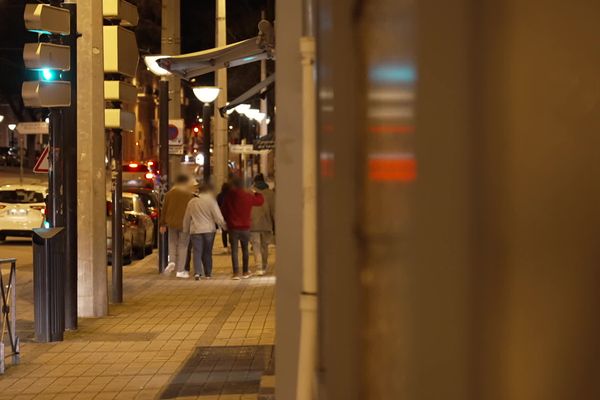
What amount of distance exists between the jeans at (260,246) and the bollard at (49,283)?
7.33 meters

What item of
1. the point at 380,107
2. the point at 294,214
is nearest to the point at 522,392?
the point at 380,107

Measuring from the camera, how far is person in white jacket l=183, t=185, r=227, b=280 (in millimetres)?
17375

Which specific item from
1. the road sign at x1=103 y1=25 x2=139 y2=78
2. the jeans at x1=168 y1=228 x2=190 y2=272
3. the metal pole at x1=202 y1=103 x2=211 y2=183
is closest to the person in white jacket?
the jeans at x1=168 y1=228 x2=190 y2=272

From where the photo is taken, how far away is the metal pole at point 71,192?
38.0ft

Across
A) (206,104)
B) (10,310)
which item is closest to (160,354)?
(10,310)

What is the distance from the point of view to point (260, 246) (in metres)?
18.4

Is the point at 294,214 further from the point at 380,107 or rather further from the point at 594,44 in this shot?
the point at 594,44

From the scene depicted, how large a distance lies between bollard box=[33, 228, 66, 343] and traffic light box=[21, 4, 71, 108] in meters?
1.44

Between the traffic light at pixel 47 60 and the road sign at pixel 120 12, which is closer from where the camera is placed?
the traffic light at pixel 47 60

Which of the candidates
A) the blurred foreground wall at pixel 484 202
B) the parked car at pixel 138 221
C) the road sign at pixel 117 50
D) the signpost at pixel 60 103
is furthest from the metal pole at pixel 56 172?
the parked car at pixel 138 221

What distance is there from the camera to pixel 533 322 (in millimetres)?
1828

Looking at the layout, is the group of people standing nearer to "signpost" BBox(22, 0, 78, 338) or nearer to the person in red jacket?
the person in red jacket

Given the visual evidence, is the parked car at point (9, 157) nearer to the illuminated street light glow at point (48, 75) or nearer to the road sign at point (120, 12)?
the road sign at point (120, 12)

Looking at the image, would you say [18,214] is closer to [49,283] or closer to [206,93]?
[206,93]
